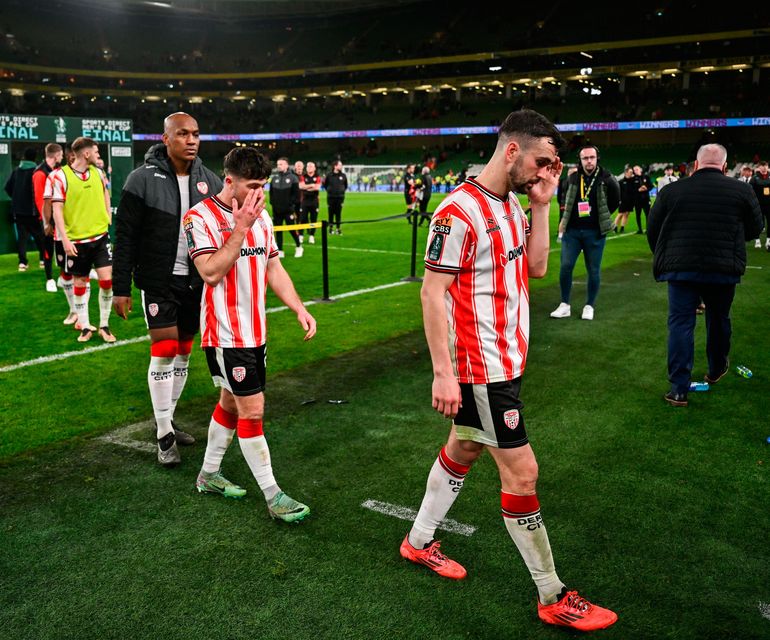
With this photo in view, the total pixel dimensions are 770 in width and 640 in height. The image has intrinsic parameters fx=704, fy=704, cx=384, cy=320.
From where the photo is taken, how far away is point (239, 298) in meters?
3.74

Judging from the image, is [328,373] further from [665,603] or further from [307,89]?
[307,89]

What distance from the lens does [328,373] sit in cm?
677

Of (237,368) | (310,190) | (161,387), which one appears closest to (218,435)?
(237,368)

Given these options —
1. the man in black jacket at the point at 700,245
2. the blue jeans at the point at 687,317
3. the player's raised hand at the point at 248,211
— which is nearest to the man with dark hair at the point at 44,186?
the player's raised hand at the point at 248,211

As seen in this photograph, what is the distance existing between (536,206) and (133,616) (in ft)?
7.94

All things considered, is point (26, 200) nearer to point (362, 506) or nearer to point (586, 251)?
point (586, 251)

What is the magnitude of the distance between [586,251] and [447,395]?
256 inches

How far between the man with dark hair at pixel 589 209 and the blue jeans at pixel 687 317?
8.69ft

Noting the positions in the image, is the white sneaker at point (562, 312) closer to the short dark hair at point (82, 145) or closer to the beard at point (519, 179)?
the short dark hair at point (82, 145)

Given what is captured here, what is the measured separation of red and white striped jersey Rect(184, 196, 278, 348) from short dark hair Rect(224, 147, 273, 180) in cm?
26

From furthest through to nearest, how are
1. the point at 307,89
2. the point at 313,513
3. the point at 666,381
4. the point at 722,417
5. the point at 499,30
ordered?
the point at 307,89, the point at 499,30, the point at 666,381, the point at 722,417, the point at 313,513

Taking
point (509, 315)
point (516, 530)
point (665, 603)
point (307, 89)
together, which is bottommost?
point (665, 603)

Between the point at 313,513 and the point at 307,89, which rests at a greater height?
the point at 307,89

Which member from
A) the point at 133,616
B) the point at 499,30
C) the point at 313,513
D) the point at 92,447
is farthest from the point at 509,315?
the point at 499,30
